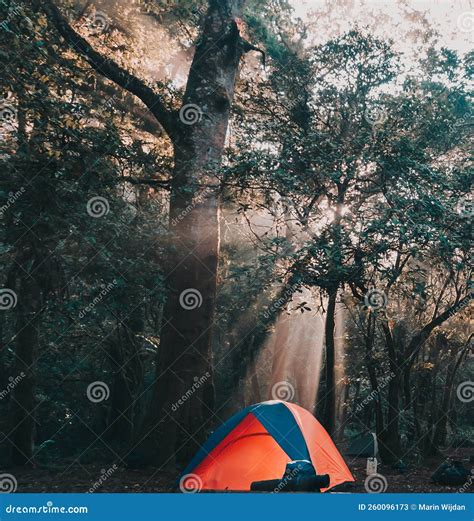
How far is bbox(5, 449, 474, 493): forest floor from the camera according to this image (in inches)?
376

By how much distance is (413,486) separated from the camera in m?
10.5

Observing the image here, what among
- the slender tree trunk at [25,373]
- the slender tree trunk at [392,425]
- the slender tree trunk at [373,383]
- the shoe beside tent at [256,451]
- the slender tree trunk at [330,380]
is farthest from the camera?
the slender tree trunk at [373,383]

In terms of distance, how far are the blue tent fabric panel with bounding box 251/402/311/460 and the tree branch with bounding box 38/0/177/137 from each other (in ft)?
19.6

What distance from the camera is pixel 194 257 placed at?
1152cm

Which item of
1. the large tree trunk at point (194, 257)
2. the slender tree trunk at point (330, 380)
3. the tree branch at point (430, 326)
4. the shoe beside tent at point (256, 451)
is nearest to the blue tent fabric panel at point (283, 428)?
the shoe beside tent at point (256, 451)

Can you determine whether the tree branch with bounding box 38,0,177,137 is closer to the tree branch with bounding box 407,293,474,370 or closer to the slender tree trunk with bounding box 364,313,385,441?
the slender tree trunk with bounding box 364,313,385,441

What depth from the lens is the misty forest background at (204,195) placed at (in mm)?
9586

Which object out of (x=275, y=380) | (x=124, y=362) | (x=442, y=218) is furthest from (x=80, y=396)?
(x=442, y=218)

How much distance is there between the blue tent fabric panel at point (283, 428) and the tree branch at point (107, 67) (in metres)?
5.97

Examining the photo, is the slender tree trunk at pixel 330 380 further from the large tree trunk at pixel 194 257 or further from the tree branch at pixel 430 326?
the large tree trunk at pixel 194 257

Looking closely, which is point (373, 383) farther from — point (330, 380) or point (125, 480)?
point (125, 480)

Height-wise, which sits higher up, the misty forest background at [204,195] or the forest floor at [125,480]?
the misty forest background at [204,195]

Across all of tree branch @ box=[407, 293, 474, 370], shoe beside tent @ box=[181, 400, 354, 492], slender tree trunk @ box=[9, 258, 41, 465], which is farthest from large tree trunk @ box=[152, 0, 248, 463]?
tree branch @ box=[407, 293, 474, 370]

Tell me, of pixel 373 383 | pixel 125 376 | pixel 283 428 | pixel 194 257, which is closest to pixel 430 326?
pixel 373 383
